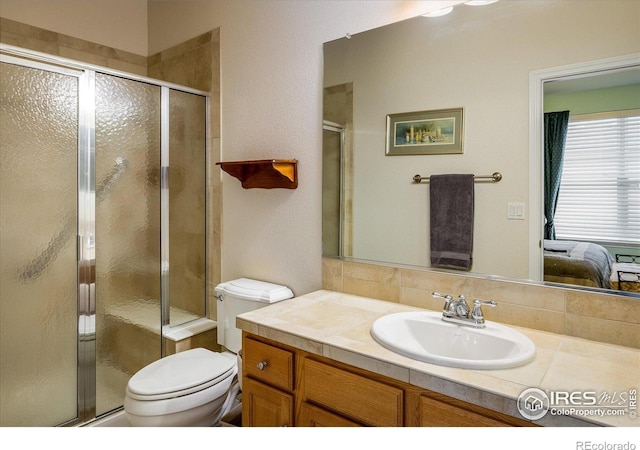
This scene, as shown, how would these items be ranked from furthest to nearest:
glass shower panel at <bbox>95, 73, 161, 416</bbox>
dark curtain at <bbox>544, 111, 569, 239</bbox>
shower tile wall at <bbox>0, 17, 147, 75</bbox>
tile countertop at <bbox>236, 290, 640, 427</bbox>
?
1. shower tile wall at <bbox>0, 17, 147, 75</bbox>
2. glass shower panel at <bbox>95, 73, 161, 416</bbox>
3. dark curtain at <bbox>544, 111, 569, 239</bbox>
4. tile countertop at <bbox>236, 290, 640, 427</bbox>

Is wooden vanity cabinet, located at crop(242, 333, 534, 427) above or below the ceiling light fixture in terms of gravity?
below

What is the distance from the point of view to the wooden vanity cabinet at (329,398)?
0.96m

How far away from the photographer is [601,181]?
1.19m

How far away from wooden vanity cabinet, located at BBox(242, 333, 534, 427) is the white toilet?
30 centimetres

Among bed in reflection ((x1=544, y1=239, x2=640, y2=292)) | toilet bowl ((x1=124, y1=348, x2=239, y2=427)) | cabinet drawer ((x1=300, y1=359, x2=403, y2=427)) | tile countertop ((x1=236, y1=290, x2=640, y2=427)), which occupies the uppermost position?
bed in reflection ((x1=544, y1=239, x2=640, y2=292))

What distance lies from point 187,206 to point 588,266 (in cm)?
190

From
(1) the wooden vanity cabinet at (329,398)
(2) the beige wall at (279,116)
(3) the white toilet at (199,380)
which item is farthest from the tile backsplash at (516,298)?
(1) the wooden vanity cabinet at (329,398)

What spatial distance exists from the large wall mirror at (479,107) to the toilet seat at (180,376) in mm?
680

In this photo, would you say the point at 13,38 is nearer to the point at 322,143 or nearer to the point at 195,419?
the point at 322,143

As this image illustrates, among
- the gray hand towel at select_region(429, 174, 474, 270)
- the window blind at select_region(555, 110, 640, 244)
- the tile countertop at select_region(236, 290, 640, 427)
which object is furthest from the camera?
the gray hand towel at select_region(429, 174, 474, 270)

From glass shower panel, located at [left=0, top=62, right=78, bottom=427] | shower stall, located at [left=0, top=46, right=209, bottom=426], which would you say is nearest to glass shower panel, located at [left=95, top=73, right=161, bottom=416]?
shower stall, located at [left=0, top=46, right=209, bottom=426]

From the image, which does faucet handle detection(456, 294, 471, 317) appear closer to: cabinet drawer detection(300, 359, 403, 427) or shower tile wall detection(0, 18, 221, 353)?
cabinet drawer detection(300, 359, 403, 427)

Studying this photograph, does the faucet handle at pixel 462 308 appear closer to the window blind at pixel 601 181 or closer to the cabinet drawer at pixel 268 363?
the window blind at pixel 601 181

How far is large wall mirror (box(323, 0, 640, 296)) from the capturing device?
119cm
